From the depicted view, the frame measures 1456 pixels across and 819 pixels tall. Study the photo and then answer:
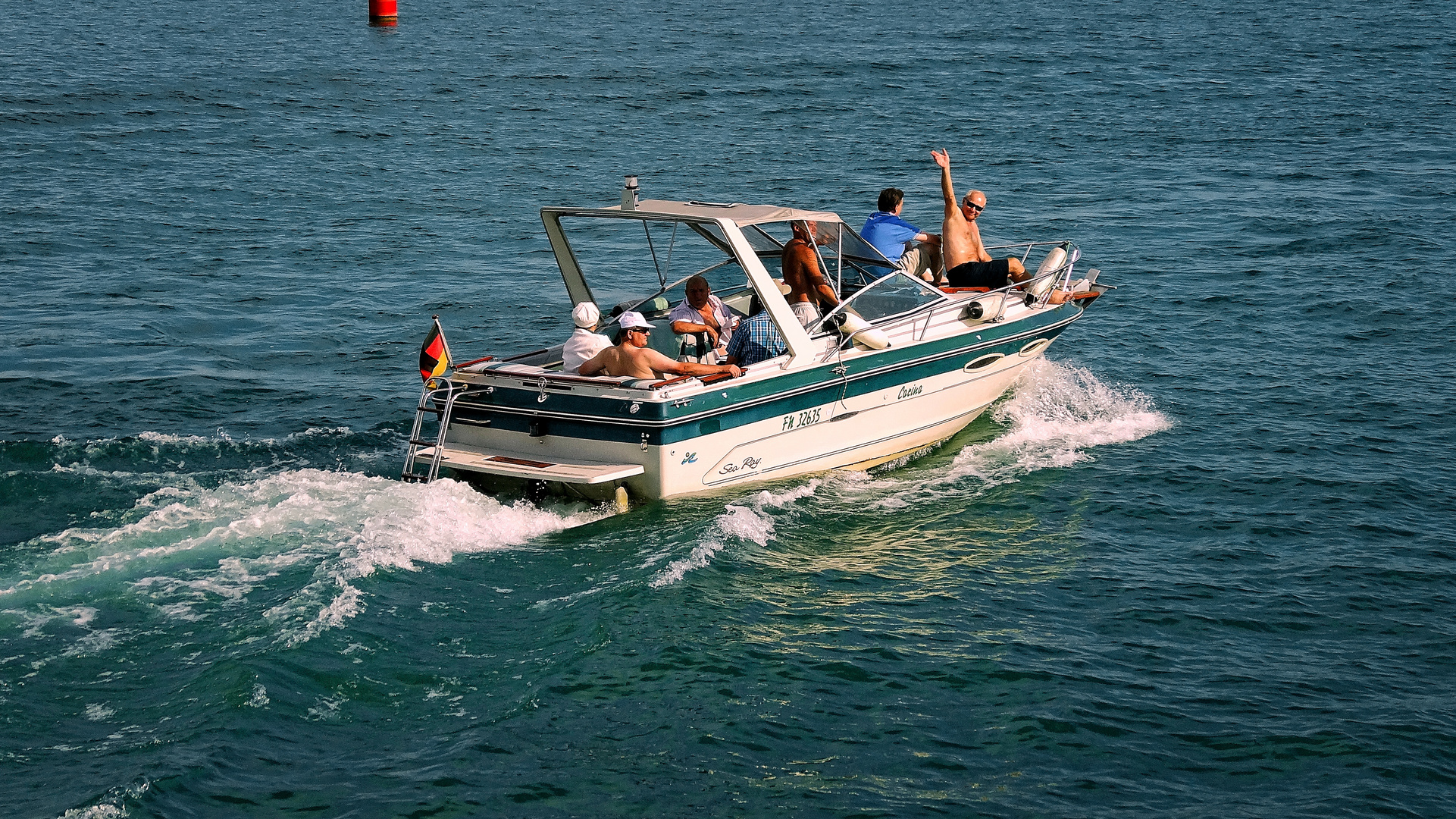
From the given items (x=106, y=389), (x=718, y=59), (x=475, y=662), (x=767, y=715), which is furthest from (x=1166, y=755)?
(x=718, y=59)

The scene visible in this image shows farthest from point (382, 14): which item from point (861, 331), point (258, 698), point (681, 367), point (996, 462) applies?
point (258, 698)

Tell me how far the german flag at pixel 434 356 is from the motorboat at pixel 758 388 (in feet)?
0.22

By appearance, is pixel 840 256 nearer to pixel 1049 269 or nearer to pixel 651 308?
pixel 651 308

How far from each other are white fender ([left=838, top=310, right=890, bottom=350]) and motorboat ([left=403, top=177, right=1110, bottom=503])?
0.05ft

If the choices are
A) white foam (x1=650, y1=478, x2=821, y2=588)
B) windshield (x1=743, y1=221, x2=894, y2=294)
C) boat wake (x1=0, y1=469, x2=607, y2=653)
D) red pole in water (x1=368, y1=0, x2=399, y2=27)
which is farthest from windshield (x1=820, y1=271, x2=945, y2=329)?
red pole in water (x1=368, y1=0, x2=399, y2=27)

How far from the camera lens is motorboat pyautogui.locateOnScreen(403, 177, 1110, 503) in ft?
34.0

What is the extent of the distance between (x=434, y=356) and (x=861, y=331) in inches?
137

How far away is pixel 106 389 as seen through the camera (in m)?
14.1

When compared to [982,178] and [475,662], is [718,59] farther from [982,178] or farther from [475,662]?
[475,662]

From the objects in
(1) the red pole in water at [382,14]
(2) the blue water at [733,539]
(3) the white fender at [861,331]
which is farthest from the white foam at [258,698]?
(1) the red pole in water at [382,14]

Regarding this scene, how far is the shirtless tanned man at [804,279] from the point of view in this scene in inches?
463

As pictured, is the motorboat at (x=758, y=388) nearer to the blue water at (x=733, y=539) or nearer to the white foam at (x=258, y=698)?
the blue water at (x=733, y=539)

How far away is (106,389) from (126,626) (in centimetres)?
656

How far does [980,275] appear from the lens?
1340 centimetres
